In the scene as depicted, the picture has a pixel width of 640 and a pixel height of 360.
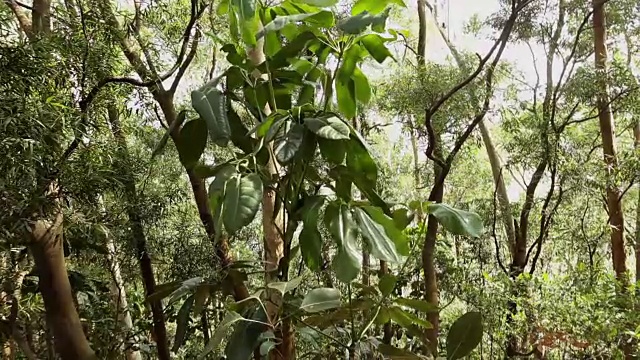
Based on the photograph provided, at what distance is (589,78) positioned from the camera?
11.6 ft

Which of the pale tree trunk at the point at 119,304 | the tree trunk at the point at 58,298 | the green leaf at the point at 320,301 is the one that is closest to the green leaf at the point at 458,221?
the green leaf at the point at 320,301

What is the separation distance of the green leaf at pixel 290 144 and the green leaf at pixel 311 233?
15 cm

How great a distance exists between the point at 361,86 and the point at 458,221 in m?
0.45

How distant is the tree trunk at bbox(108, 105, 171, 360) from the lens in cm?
218

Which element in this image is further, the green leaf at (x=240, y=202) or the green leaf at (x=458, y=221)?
the green leaf at (x=458, y=221)

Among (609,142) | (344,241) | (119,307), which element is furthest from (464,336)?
(609,142)

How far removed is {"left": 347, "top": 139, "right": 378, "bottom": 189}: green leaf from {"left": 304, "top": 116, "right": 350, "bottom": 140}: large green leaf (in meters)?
0.11

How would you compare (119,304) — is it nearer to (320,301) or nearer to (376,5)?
(320,301)

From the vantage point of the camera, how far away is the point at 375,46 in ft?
3.97

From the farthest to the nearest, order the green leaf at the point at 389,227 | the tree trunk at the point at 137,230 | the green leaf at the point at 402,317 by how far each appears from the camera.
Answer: the tree trunk at the point at 137,230 → the green leaf at the point at 402,317 → the green leaf at the point at 389,227

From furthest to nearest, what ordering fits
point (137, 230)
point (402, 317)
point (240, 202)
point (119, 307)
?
1. point (119, 307)
2. point (137, 230)
3. point (402, 317)
4. point (240, 202)

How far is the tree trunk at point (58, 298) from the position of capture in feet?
5.78

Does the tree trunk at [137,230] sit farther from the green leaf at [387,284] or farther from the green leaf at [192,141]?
the green leaf at [387,284]

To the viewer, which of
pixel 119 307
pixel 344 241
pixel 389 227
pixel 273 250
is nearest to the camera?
pixel 344 241
